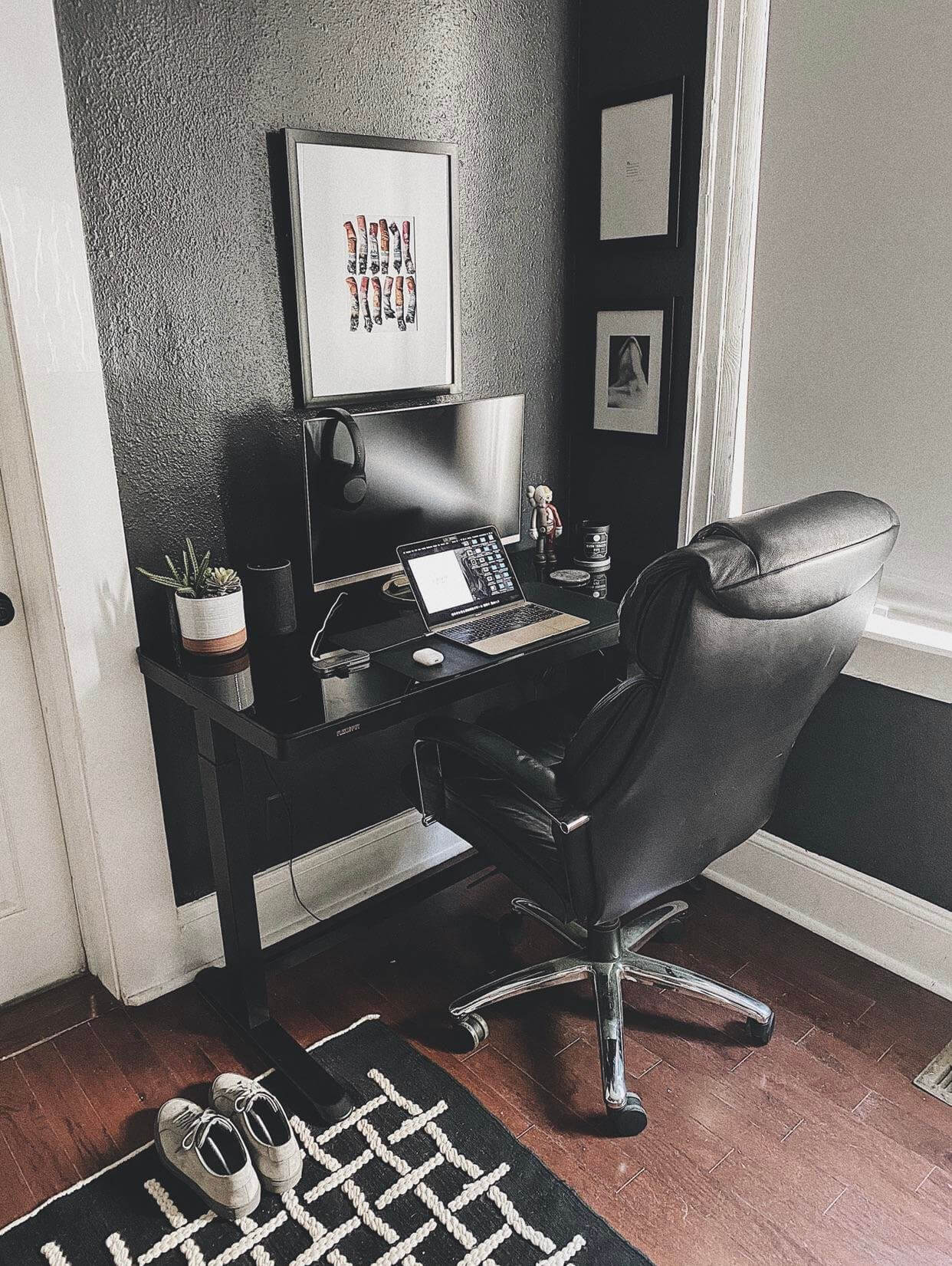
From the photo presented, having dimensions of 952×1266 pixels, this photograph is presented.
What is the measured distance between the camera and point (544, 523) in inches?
94.8

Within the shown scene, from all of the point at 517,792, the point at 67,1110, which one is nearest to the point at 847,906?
the point at 517,792

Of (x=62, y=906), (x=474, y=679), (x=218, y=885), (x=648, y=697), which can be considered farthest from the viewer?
(x=62, y=906)

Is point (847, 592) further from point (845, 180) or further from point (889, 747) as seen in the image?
point (845, 180)

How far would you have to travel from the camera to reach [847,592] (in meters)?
1.55

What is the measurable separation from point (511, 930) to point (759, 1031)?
585 millimetres

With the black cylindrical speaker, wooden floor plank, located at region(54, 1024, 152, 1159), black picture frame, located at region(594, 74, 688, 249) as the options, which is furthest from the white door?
black picture frame, located at region(594, 74, 688, 249)

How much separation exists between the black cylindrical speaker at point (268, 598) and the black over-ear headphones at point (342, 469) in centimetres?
18

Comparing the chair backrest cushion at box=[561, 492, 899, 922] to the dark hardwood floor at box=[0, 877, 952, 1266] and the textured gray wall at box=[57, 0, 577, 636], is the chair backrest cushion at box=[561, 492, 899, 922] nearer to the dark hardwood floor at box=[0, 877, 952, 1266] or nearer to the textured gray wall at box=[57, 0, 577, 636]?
the dark hardwood floor at box=[0, 877, 952, 1266]

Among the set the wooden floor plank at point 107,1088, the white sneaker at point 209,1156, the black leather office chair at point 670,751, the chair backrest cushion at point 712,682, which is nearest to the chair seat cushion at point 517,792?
the black leather office chair at point 670,751

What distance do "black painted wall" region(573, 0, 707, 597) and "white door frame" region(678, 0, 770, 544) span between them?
0.04 metres

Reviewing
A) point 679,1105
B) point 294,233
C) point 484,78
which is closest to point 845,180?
point 484,78

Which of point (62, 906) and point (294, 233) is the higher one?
point (294, 233)

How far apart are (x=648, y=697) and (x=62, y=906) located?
57.0 inches

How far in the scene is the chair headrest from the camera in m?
1.37
